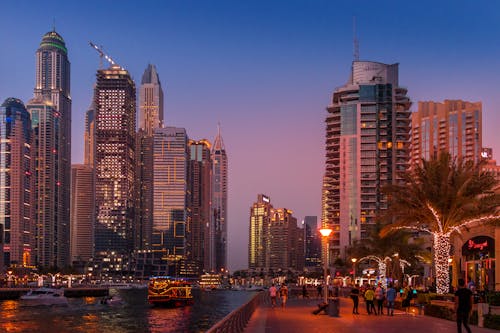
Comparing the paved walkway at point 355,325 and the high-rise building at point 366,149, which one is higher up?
the high-rise building at point 366,149

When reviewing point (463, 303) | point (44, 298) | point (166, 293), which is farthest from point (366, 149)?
point (463, 303)

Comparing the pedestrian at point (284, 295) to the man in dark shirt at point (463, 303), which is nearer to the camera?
the man in dark shirt at point (463, 303)

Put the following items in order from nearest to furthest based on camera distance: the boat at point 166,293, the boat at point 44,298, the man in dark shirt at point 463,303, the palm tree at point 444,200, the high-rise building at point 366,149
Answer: the man in dark shirt at point 463,303, the palm tree at point 444,200, the boat at point 166,293, the boat at point 44,298, the high-rise building at point 366,149

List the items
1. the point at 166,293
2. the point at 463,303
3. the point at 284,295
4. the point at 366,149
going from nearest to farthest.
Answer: the point at 463,303 < the point at 284,295 < the point at 166,293 < the point at 366,149

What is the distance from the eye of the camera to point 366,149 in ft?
570

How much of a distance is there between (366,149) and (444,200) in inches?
5281

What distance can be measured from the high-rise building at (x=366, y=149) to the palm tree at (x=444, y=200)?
127222mm

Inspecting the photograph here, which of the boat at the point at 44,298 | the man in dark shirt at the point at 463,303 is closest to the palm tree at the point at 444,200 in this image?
the man in dark shirt at the point at 463,303

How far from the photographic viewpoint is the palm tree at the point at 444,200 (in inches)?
1606

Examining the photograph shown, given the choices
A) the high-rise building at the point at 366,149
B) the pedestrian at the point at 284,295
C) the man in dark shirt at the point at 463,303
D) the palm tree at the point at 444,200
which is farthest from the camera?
the high-rise building at the point at 366,149

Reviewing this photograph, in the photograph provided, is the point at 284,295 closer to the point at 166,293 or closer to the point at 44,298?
the point at 166,293

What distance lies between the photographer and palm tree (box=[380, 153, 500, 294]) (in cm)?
4078

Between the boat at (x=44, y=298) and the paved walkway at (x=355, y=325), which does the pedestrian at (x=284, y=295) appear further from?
the boat at (x=44, y=298)

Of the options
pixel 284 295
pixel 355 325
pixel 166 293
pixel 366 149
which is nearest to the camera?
pixel 355 325
